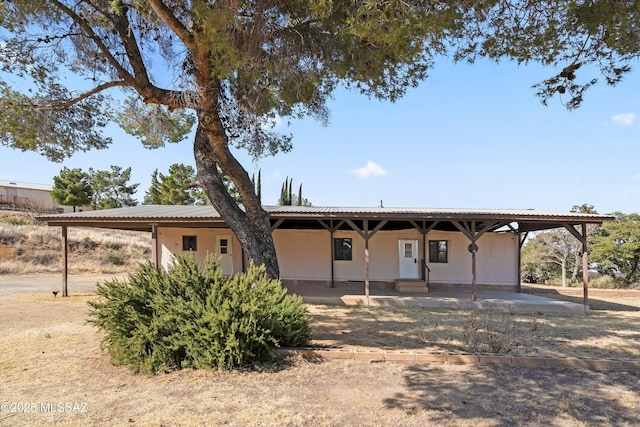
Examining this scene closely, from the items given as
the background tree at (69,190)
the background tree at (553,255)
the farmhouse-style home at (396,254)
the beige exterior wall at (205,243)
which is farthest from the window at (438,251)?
the background tree at (69,190)

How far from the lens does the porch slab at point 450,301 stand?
10898mm

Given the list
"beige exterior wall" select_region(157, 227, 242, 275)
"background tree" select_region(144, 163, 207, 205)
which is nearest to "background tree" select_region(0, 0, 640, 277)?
"beige exterior wall" select_region(157, 227, 242, 275)

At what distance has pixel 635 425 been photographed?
11.3ft

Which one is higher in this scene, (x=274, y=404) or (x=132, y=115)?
(x=132, y=115)

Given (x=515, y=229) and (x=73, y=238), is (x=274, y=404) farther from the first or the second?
(x=73, y=238)

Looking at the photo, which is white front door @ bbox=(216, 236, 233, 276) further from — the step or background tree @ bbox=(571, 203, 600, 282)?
background tree @ bbox=(571, 203, 600, 282)

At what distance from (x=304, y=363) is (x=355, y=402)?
1.40 m

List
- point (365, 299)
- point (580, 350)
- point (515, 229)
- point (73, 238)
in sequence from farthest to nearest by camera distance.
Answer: point (73, 238) < point (515, 229) < point (365, 299) < point (580, 350)

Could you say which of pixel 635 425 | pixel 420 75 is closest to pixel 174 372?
pixel 635 425

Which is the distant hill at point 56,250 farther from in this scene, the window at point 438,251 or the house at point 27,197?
the window at point 438,251

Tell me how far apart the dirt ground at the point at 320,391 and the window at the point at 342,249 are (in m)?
7.65

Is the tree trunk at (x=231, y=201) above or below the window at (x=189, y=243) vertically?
above

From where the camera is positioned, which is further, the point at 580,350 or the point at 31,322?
the point at 31,322

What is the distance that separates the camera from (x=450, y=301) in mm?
11352
